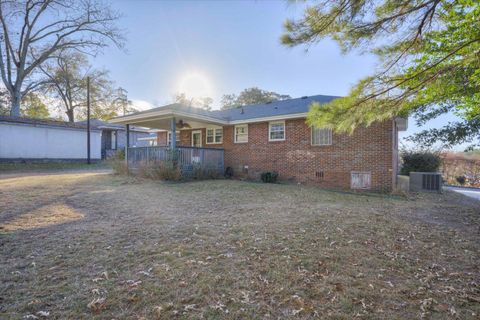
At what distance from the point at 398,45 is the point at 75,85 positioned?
33.0 metres

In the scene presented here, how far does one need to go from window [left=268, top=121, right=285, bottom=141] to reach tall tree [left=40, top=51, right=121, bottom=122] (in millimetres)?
24682

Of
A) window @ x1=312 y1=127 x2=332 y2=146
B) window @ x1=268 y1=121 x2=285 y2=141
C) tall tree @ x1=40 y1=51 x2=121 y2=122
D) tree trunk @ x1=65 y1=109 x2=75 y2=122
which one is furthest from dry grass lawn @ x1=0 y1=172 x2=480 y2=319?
tree trunk @ x1=65 y1=109 x2=75 y2=122

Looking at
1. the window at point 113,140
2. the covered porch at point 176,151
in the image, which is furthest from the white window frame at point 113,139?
the covered porch at point 176,151

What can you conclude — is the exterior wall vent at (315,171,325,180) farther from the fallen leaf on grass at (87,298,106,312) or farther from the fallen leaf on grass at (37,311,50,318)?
the fallen leaf on grass at (37,311,50,318)

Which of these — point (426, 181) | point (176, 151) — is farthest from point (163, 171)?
point (426, 181)

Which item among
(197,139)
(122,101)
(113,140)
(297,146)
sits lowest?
(297,146)

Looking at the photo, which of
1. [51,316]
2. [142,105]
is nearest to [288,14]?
[51,316]

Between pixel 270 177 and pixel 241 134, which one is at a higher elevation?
pixel 241 134

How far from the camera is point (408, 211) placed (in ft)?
20.3

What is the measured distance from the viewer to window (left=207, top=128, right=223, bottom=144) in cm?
1413

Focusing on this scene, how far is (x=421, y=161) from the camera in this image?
525 inches

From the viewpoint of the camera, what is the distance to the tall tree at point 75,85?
27.1m

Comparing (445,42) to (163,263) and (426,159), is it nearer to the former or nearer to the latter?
(163,263)

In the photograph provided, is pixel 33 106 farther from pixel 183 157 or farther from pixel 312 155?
pixel 312 155
